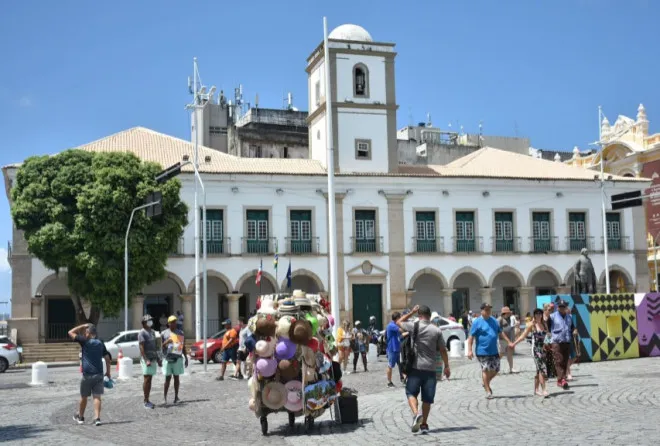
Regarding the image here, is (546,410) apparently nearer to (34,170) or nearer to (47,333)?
(34,170)

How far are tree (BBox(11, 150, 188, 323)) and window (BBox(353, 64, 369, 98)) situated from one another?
11.1m

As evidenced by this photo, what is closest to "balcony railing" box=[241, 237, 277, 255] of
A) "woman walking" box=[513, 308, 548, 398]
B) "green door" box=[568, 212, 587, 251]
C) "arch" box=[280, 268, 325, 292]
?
"arch" box=[280, 268, 325, 292]

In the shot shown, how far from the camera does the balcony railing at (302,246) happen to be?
38531 millimetres

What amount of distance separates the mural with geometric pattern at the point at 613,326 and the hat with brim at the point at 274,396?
39.3 feet

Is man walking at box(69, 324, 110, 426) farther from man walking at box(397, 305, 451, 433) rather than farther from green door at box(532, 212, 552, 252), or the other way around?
green door at box(532, 212, 552, 252)

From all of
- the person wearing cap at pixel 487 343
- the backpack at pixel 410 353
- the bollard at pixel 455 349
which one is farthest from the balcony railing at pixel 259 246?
the backpack at pixel 410 353

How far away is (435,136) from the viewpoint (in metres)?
59.8

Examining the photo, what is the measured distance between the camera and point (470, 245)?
135 ft

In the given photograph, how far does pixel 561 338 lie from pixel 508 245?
26908 millimetres

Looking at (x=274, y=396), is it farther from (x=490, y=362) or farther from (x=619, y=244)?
(x=619, y=244)

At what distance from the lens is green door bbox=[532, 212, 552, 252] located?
4181 centimetres

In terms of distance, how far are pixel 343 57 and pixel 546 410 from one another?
2989 cm

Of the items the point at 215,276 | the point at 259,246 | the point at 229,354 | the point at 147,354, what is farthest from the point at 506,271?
the point at 147,354

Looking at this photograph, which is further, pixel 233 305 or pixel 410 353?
pixel 233 305
